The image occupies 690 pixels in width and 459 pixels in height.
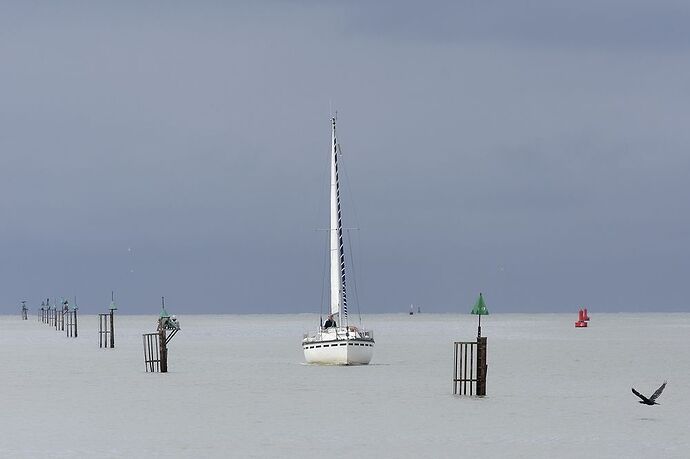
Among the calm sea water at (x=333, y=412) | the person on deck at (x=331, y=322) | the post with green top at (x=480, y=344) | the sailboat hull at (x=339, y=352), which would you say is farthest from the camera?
the person on deck at (x=331, y=322)

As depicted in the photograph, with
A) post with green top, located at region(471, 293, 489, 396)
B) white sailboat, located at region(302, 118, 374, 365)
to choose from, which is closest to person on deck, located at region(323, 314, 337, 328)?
white sailboat, located at region(302, 118, 374, 365)

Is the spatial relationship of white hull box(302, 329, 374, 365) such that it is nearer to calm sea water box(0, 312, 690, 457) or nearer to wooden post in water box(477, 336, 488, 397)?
calm sea water box(0, 312, 690, 457)

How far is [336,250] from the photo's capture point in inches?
3034

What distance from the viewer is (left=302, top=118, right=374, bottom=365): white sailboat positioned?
7438 centimetres

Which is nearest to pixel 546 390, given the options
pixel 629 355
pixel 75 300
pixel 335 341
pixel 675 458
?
pixel 335 341

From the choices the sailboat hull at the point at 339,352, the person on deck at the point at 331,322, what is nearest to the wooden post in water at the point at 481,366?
the sailboat hull at the point at 339,352

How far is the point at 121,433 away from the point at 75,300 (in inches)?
5019

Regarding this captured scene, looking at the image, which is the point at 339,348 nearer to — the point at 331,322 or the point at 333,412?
the point at 331,322

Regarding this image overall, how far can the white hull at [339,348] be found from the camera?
74188 mm

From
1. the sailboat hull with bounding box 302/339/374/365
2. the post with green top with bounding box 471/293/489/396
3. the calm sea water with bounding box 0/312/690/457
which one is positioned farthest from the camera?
the sailboat hull with bounding box 302/339/374/365

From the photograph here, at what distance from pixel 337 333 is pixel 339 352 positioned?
1.31 meters

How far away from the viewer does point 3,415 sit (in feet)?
152

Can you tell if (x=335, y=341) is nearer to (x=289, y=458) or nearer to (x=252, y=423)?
(x=252, y=423)

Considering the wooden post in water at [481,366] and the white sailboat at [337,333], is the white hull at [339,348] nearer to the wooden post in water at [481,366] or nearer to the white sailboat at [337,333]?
the white sailboat at [337,333]
